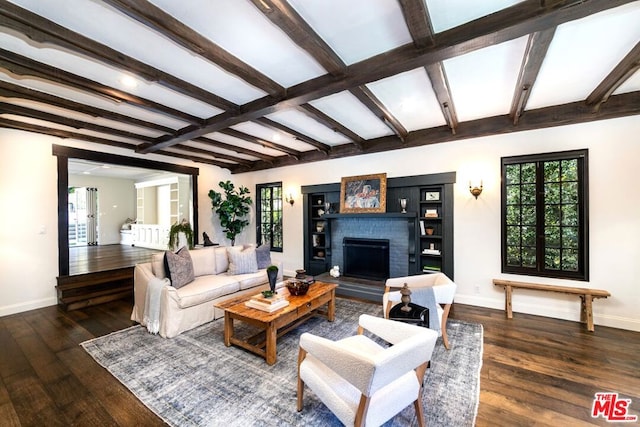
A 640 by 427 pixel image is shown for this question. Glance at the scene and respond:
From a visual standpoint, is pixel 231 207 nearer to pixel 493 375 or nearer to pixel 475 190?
pixel 475 190

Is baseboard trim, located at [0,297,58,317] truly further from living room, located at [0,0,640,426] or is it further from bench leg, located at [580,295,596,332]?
bench leg, located at [580,295,596,332]

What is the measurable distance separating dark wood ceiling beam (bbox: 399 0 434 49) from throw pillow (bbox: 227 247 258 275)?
3.60 meters

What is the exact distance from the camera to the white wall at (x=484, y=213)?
3.20 metres

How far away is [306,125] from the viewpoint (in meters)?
4.06

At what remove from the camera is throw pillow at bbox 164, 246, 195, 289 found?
133 inches

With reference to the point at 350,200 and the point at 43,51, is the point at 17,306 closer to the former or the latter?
the point at 43,51

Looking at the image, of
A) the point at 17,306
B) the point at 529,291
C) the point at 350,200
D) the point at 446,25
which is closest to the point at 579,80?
the point at 446,25

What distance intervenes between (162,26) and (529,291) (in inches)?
200

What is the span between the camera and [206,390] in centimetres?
211

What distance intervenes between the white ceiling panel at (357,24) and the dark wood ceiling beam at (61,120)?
379 centimetres

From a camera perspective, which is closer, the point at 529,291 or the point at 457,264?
the point at 529,291

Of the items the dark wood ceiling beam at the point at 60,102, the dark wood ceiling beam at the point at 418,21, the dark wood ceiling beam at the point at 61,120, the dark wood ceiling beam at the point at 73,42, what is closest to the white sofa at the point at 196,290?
the dark wood ceiling beam at the point at 60,102

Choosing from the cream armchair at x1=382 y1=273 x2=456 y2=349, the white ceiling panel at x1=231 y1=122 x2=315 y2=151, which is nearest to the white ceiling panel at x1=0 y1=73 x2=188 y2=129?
the white ceiling panel at x1=231 y1=122 x2=315 y2=151

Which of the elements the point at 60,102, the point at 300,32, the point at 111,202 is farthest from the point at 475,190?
the point at 111,202
